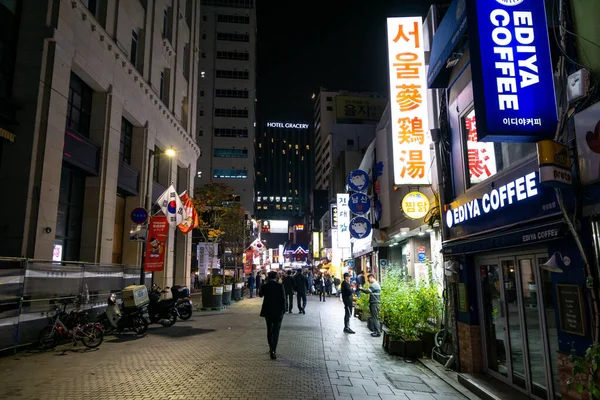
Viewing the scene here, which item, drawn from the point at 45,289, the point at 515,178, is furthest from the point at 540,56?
the point at 45,289

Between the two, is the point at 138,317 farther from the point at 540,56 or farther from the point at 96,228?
the point at 540,56

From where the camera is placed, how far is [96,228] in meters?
16.4

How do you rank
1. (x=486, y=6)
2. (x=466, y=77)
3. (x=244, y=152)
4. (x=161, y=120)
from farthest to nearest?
(x=244, y=152)
(x=161, y=120)
(x=466, y=77)
(x=486, y=6)

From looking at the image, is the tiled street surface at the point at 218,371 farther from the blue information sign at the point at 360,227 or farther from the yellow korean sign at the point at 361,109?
the yellow korean sign at the point at 361,109

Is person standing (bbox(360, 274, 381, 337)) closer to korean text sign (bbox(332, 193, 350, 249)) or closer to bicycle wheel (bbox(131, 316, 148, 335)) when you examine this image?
bicycle wheel (bbox(131, 316, 148, 335))

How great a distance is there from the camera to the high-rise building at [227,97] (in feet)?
228

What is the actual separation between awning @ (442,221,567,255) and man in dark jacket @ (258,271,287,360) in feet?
13.4

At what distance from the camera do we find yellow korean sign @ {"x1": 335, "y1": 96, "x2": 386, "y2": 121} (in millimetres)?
74250

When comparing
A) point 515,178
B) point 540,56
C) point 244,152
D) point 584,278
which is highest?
point 244,152

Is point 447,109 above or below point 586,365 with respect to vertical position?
above

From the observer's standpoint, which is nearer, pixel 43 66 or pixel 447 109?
pixel 447 109

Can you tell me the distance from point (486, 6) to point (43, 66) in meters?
13.4

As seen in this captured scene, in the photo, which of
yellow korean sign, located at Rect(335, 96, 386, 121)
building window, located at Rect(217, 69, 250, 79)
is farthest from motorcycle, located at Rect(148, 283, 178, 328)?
building window, located at Rect(217, 69, 250, 79)

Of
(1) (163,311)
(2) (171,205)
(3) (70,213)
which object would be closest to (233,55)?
(2) (171,205)
